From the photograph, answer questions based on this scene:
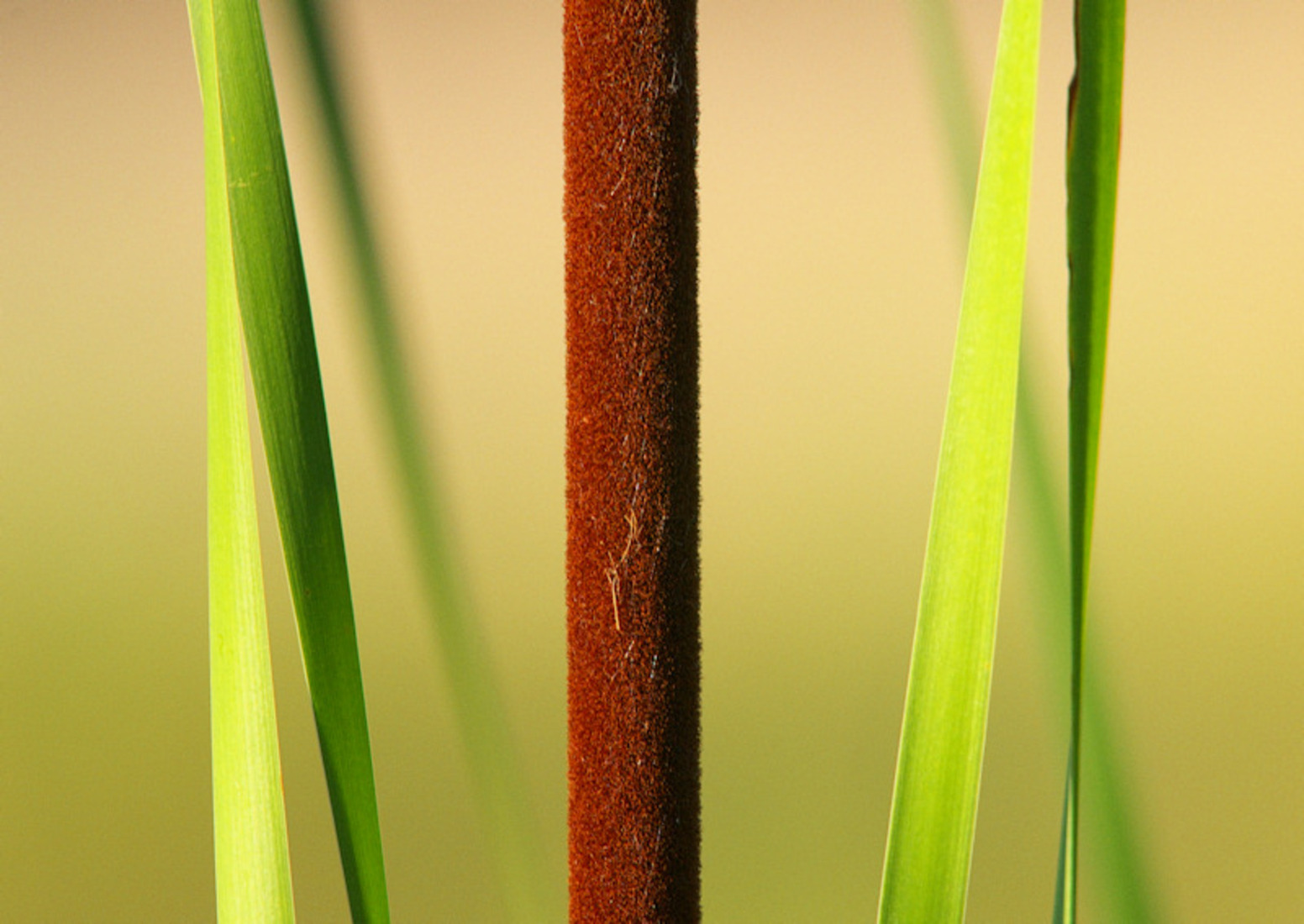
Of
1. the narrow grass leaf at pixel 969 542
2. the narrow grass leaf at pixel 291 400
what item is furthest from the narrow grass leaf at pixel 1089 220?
the narrow grass leaf at pixel 291 400

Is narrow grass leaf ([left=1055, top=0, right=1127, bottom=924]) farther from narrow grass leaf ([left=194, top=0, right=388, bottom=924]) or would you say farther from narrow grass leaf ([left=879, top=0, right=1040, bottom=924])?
narrow grass leaf ([left=194, top=0, right=388, bottom=924])

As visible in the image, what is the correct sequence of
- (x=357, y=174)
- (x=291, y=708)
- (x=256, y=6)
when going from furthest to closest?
Result: (x=291, y=708), (x=357, y=174), (x=256, y=6)

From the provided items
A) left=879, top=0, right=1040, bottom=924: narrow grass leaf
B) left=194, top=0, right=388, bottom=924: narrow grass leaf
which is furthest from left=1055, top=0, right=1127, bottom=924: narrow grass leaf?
left=194, top=0, right=388, bottom=924: narrow grass leaf

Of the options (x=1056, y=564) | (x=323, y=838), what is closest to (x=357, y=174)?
(x=1056, y=564)

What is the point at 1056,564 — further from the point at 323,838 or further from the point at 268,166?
the point at 323,838

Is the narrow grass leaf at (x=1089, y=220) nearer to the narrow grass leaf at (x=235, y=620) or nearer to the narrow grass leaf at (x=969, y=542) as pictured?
the narrow grass leaf at (x=969, y=542)

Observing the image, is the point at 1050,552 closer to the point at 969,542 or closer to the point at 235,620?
the point at 969,542

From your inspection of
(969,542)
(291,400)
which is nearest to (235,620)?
(291,400)
